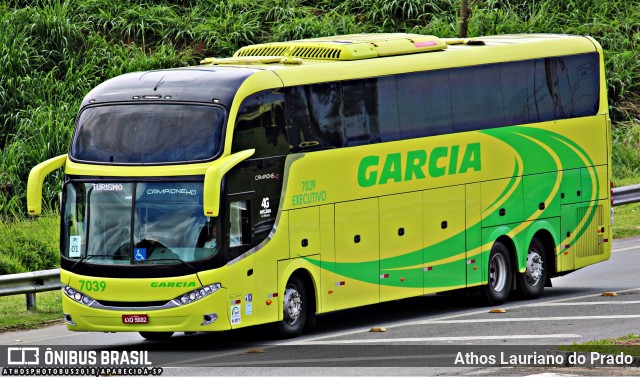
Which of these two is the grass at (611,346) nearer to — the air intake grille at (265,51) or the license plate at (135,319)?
the license plate at (135,319)

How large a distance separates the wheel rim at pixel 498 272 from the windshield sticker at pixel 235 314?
563cm

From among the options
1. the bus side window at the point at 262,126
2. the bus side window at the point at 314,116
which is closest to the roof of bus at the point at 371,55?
the bus side window at the point at 314,116

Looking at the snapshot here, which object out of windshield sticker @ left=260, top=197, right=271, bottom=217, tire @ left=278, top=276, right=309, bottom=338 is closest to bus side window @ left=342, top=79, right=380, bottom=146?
windshield sticker @ left=260, top=197, right=271, bottom=217

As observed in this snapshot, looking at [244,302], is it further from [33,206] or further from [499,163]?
[499,163]

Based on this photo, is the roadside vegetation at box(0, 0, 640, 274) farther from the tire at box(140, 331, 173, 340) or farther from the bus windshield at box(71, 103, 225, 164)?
the bus windshield at box(71, 103, 225, 164)

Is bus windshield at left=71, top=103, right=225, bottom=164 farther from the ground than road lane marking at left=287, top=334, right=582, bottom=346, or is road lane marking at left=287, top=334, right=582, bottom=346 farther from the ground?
bus windshield at left=71, top=103, right=225, bottom=164

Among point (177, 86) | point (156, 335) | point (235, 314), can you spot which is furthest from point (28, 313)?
point (177, 86)

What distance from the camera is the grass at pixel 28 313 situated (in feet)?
65.1

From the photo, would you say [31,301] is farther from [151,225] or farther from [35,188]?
[151,225]

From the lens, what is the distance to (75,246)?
17.1 metres

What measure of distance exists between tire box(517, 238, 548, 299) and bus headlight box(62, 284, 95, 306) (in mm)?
7482

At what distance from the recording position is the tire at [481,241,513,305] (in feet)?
69.3

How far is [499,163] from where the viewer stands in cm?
2097

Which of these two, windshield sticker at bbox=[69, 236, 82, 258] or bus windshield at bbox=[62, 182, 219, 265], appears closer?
bus windshield at bbox=[62, 182, 219, 265]
